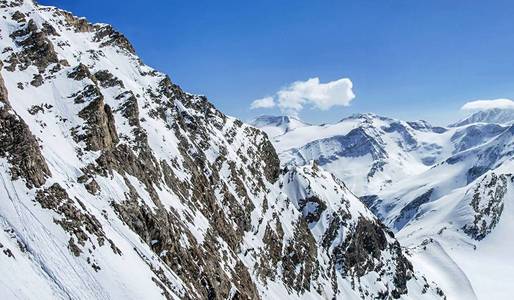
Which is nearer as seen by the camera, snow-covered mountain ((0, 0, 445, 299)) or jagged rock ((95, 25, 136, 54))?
snow-covered mountain ((0, 0, 445, 299))

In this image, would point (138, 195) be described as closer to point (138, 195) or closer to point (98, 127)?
point (138, 195)

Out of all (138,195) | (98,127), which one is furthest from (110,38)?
(138,195)

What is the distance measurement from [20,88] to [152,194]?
28874 millimetres

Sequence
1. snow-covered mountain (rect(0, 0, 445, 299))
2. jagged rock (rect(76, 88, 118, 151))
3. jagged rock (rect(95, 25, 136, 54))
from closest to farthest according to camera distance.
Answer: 1. snow-covered mountain (rect(0, 0, 445, 299))
2. jagged rock (rect(76, 88, 118, 151))
3. jagged rock (rect(95, 25, 136, 54))

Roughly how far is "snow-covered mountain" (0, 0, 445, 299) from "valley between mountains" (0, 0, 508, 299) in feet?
0.99

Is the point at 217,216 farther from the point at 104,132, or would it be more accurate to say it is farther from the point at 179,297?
the point at 179,297

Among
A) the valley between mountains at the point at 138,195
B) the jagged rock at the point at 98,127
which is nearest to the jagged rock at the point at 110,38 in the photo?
the valley between mountains at the point at 138,195

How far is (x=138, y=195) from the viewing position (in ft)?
282

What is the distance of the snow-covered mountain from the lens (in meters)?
61.4

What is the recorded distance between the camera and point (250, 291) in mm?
110375

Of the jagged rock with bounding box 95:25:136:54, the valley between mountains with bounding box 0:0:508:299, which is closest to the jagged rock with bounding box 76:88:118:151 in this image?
the valley between mountains with bounding box 0:0:508:299

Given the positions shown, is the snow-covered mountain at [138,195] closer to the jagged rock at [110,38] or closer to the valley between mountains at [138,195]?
the valley between mountains at [138,195]

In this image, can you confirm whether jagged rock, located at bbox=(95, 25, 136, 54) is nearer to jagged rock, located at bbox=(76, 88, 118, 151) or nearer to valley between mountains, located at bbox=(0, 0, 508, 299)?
valley between mountains, located at bbox=(0, 0, 508, 299)

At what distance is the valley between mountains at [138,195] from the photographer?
61438 mm
